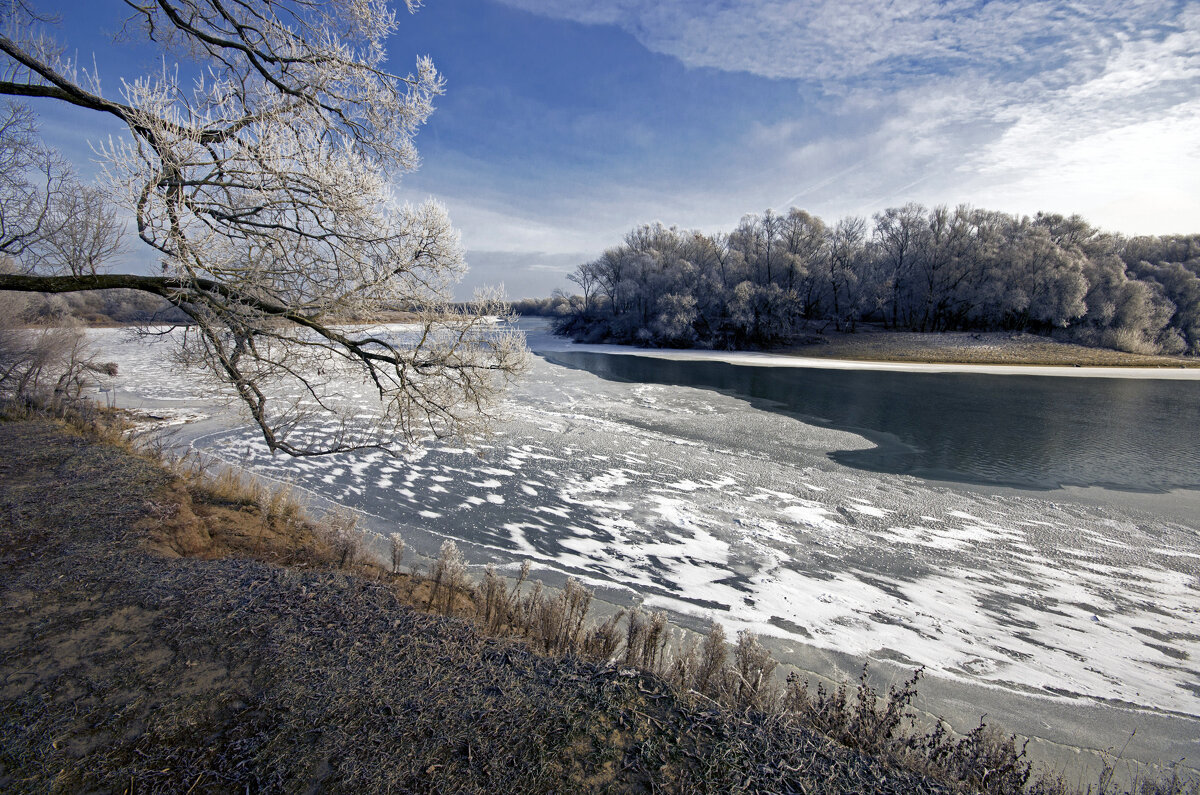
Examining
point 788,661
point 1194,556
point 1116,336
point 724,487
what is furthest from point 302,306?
point 1116,336

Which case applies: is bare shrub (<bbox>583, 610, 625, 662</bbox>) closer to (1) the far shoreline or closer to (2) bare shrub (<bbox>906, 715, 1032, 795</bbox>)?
(2) bare shrub (<bbox>906, 715, 1032, 795</bbox>)

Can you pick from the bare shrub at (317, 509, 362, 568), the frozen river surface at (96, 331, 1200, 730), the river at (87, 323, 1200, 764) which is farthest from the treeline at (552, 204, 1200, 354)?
the bare shrub at (317, 509, 362, 568)

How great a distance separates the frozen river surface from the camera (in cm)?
520

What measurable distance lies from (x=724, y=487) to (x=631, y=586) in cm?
422

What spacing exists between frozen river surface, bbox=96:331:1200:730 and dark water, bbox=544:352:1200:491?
42.8 inches

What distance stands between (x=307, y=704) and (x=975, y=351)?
44.1 metres

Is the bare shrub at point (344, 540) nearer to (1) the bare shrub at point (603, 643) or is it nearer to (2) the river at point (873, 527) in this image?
(2) the river at point (873, 527)

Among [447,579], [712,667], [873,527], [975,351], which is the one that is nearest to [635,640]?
[712,667]

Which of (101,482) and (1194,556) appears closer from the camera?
(101,482)

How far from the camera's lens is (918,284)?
46.3 meters

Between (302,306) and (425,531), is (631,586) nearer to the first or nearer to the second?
(425,531)

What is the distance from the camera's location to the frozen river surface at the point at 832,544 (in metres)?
5.20

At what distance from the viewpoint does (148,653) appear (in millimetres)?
2959

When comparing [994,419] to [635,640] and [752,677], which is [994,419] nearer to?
[752,677]
